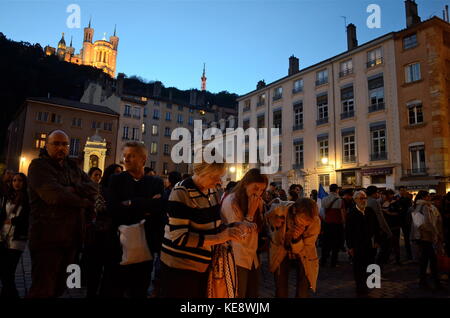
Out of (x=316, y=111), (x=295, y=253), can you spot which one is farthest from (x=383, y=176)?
(x=295, y=253)

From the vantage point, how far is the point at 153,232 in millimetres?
3121

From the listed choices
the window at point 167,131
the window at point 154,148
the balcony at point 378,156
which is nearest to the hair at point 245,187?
the balcony at point 378,156

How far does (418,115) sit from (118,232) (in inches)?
995

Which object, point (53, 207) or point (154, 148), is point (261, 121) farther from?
point (53, 207)

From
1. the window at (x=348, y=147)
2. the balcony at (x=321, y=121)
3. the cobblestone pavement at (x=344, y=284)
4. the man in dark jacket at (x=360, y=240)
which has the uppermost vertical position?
the balcony at (x=321, y=121)

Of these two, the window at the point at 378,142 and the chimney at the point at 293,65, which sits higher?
the chimney at the point at 293,65

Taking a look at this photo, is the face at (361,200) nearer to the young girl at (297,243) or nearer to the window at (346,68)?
the young girl at (297,243)

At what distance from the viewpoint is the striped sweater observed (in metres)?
2.49

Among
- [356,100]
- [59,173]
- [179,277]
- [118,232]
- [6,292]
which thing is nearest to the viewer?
[179,277]

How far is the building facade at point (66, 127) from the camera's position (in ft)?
117

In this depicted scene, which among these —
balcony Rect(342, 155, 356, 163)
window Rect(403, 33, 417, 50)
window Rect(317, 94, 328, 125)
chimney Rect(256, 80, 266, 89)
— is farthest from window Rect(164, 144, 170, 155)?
window Rect(403, 33, 417, 50)

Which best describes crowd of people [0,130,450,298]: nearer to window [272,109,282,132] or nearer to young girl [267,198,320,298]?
young girl [267,198,320,298]

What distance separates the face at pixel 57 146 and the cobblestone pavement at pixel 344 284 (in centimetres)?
259
